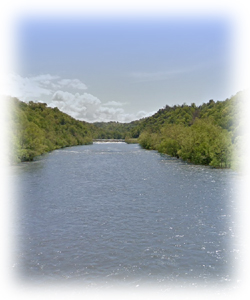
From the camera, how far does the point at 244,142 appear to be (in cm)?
6053

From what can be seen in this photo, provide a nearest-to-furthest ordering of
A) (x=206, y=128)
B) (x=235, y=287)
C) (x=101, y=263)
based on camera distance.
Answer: (x=235, y=287), (x=101, y=263), (x=206, y=128)

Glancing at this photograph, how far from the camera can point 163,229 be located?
97.8 ft

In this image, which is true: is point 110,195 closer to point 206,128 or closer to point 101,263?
point 101,263

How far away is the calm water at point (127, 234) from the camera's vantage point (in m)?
20.9

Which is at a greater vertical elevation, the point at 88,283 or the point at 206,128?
the point at 206,128

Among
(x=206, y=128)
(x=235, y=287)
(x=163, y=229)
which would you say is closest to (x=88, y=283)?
(x=235, y=287)

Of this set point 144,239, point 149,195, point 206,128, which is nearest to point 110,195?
point 149,195

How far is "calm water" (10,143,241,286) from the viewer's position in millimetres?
20938

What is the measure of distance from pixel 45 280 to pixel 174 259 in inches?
386

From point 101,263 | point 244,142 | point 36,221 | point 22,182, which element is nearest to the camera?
point 101,263

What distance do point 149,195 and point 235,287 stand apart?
2609cm

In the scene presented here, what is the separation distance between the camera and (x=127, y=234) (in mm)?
28391

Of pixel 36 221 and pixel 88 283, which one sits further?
pixel 36 221

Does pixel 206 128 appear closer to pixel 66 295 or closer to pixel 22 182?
pixel 22 182
